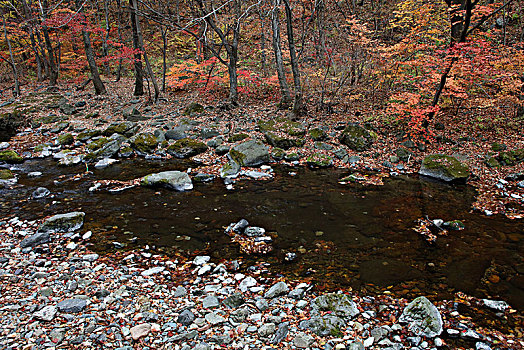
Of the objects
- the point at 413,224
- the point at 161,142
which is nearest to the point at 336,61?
the point at 161,142

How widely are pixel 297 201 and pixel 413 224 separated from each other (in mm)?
2860

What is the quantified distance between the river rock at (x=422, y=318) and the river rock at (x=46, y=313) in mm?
4565

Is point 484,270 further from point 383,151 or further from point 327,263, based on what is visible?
point 383,151

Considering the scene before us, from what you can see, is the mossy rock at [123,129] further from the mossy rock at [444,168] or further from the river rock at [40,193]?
the mossy rock at [444,168]

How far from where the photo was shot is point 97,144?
12016mm

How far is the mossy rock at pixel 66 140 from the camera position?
41.2 ft

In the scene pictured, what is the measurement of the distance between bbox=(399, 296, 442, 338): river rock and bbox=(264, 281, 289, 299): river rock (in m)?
1.65

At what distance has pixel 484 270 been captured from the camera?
198 inches

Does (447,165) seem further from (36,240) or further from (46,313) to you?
(36,240)

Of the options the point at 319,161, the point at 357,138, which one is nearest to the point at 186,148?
the point at 319,161

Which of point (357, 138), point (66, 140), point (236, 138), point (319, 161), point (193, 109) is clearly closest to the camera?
point (319, 161)

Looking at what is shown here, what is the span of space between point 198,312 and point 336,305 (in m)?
1.95

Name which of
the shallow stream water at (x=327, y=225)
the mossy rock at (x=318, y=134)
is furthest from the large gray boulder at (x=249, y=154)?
the mossy rock at (x=318, y=134)

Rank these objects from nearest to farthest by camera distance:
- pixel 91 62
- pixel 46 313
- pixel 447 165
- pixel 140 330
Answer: pixel 140 330 → pixel 46 313 → pixel 447 165 → pixel 91 62
